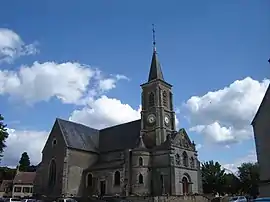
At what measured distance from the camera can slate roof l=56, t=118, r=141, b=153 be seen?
5127 cm

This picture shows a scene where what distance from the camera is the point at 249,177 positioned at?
5725 cm

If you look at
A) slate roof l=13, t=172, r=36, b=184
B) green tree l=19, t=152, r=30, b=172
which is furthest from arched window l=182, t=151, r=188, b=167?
green tree l=19, t=152, r=30, b=172

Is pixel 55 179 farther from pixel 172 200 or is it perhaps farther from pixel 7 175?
pixel 7 175

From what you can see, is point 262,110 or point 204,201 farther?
point 204,201

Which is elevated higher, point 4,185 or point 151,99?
point 151,99

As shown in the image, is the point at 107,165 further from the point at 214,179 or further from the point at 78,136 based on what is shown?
the point at 214,179

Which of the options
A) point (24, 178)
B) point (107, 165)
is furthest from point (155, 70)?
point (24, 178)

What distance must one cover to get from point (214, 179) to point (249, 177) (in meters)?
6.53

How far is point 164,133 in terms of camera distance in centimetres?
4912

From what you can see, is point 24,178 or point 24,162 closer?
point 24,178

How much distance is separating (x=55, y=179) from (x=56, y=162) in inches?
108

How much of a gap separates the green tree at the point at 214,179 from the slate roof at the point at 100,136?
55.7 feet

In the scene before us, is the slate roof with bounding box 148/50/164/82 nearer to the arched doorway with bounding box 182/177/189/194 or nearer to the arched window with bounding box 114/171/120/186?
the arched window with bounding box 114/171/120/186

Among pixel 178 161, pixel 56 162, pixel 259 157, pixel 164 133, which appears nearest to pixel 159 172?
pixel 178 161
